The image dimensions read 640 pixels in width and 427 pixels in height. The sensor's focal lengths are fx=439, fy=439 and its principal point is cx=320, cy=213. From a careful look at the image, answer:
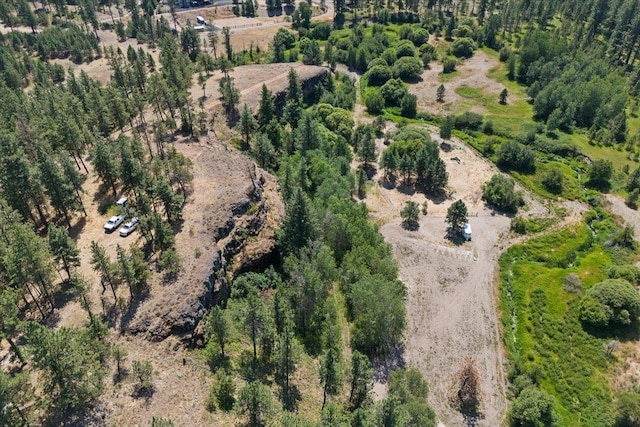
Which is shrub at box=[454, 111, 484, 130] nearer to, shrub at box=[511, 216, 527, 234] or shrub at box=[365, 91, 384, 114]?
shrub at box=[365, 91, 384, 114]

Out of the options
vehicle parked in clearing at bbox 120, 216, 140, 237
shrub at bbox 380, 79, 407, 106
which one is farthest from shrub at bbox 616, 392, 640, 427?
shrub at bbox 380, 79, 407, 106

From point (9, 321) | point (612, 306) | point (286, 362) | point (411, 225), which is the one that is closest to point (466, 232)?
point (411, 225)

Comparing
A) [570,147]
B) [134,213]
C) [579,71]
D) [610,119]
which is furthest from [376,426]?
[579,71]

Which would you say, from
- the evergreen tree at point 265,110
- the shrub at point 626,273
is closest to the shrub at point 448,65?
the evergreen tree at point 265,110

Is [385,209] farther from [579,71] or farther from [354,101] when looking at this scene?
[579,71]

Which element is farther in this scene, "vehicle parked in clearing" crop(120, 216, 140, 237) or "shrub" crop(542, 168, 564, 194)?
"shrub" crop(542, 168, 564, 194)
